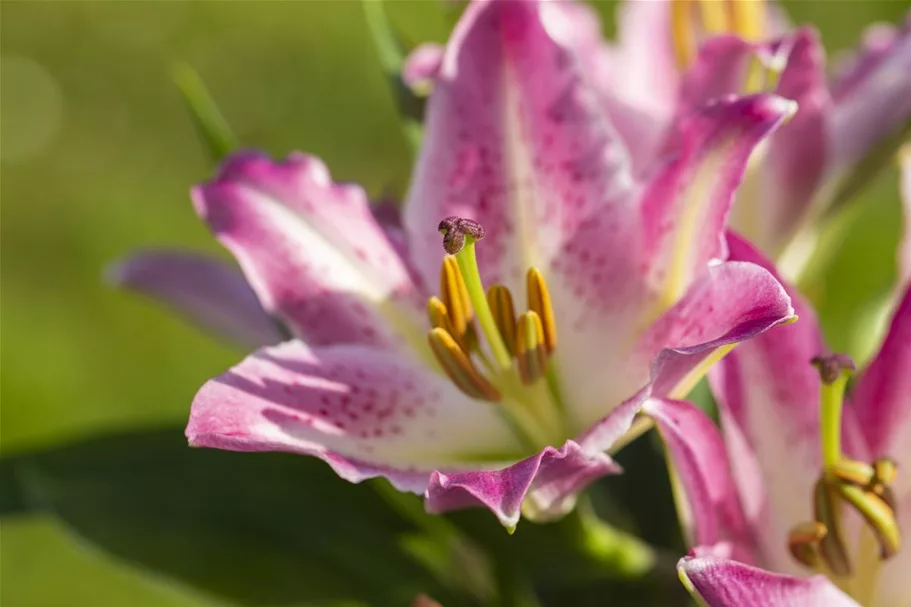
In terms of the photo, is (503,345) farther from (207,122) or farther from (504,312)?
(207,122)

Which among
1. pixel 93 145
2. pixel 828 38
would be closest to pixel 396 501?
pixel 93 145

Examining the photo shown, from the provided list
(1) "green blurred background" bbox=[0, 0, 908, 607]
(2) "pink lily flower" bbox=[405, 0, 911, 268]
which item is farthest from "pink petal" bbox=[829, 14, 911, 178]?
(1) "green blurred background" bbox=[0, 0, 908, 607]

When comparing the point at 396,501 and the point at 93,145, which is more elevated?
the point at 93,145

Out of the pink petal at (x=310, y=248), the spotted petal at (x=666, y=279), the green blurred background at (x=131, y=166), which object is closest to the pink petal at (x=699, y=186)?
the spotted petal at (x=666, y=279)

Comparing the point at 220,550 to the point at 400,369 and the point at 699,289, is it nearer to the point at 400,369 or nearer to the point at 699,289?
the point at 400,369

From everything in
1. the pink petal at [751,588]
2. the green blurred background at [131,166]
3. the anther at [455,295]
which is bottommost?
the pink petal at [751,588]

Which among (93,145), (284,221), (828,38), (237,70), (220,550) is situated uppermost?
(828,38)

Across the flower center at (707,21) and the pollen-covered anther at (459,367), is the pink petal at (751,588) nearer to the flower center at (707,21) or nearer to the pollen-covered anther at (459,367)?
the pollen-covered anther at (459,367)
